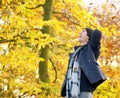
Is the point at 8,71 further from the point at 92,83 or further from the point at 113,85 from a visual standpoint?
the point at 92,83

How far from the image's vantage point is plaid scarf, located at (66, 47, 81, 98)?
184 inches

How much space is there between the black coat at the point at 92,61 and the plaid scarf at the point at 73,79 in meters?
0.08

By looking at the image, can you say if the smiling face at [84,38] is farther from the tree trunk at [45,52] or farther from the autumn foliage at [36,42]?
the tree trunk at [45,52]

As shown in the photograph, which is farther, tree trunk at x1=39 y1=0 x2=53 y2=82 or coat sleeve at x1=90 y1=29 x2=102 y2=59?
tree trunk at x1=39 y1=0 x2=53 y2=82

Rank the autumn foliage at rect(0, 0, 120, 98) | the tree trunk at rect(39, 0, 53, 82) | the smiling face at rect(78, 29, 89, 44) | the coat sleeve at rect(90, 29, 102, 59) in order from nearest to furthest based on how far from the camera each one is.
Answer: the coat sleeve at rect(90, 29, 102, 59) < the smiling face at rect(78, 29, 89, 44) < the autumn foliage at rect(0, 0, 120, 98) < the tree trunk at rect(39, 0, 53, 82)

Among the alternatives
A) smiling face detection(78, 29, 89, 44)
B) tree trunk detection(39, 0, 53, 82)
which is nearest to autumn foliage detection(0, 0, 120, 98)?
tree trunk detection(39, 0, 53, 82)

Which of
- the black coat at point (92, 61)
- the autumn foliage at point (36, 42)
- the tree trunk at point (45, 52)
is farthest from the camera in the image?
the tree trunk at point (45, 52)

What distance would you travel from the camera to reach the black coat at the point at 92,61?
15.2 ft

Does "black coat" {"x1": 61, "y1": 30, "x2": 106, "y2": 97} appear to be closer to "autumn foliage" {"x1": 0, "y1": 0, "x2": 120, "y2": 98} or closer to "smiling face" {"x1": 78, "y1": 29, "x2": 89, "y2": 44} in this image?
"smiling face" {"x1": 78, "y1": 29, "x2": 89, "y2": 44}

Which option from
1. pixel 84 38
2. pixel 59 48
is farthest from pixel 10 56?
pixel 84 38

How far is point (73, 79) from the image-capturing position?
4.73 meters

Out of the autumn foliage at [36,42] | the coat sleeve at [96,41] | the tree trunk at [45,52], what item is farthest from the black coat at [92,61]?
the tree trunk at [45,52]

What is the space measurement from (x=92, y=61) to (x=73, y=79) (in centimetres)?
37

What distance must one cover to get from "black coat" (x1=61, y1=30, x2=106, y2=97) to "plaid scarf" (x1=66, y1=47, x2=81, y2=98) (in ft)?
0.28
